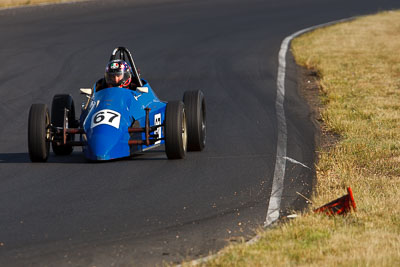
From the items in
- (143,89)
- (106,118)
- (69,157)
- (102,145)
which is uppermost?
(143,89)

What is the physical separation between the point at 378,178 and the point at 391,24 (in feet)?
69.0

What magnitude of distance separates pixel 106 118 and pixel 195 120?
1.53 meters

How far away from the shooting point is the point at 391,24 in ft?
98.4

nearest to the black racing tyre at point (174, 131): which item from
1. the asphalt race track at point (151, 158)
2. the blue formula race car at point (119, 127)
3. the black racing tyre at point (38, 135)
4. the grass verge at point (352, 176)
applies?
the blue formula race car at point (119, 127)

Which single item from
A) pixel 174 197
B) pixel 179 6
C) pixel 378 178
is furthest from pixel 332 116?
pixel 179 6

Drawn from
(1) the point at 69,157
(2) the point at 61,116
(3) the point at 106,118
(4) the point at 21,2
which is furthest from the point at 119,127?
(4) the point at 21,2

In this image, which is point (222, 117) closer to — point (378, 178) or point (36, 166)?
point (36, 166)

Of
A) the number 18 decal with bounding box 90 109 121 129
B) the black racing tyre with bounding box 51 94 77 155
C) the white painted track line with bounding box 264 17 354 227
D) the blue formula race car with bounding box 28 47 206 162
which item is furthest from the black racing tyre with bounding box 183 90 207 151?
the black racing tyre with bounding box 51 94 77 155

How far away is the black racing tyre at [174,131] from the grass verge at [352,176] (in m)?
1.88

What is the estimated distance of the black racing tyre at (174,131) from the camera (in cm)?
1133

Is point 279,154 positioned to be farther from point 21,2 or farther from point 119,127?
point 21,2

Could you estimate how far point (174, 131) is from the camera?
37.2 ft

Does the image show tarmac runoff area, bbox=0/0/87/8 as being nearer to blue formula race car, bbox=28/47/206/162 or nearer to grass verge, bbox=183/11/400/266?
grass verge, bbox=183/11/400/266

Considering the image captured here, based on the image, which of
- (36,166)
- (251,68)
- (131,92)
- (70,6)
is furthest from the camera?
(70,6)
